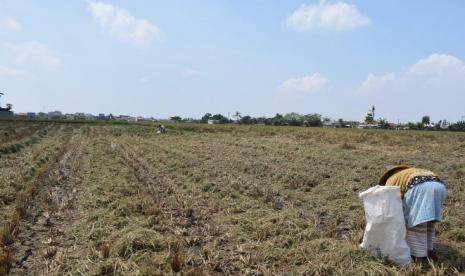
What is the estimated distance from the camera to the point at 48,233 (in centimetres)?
608

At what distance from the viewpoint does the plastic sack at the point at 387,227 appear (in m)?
4.71

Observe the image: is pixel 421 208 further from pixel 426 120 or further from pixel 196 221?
pixel 426 120

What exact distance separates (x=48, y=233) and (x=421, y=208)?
5.26 meters

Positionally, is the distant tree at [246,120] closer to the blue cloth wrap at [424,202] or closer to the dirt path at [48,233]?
the dirt path at [48,233]

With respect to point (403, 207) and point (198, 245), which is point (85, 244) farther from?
point (403, 207)

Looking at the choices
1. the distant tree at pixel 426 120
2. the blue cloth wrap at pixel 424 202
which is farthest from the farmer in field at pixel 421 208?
the distant tree at pixel 426 120

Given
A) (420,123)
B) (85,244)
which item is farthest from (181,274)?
(420,123)

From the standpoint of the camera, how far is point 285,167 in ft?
42.0

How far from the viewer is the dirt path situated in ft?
16.0

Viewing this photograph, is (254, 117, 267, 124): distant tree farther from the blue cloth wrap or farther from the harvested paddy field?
the blue cloth wrap

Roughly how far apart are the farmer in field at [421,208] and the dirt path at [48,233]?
13.8 feet

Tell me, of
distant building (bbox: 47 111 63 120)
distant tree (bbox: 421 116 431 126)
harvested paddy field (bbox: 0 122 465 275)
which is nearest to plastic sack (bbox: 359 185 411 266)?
harvested paddy field (bbox: 0 122 465 275)

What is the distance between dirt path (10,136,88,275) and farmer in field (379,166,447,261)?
419 cm

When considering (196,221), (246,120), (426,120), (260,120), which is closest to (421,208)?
(196,221)
